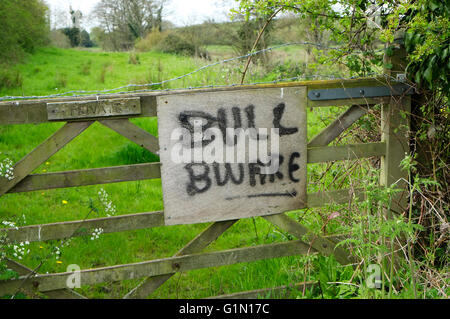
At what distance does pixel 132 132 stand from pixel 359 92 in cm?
176

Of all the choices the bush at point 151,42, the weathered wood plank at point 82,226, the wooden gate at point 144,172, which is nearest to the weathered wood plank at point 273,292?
the wooden gate at point 144,172

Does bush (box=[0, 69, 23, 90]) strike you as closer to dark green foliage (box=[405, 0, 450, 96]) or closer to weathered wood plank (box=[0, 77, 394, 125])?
weathered wood plank (box=[0, 77, 394, 125])

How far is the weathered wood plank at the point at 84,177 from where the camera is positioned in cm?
290

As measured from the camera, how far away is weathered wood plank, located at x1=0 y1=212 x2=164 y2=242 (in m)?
2.97

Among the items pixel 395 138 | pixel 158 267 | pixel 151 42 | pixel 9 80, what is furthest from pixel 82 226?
pixel 151 42

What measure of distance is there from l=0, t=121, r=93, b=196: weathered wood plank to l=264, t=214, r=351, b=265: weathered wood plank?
1582mm

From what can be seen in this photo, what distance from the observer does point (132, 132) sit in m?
2.93

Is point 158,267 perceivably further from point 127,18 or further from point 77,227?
point 127,18

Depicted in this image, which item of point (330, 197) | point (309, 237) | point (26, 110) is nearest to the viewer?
point (26, 110)

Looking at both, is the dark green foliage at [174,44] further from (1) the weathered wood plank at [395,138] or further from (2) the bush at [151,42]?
(1) the weathered wood plank at [395,138]

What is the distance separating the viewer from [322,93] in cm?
314

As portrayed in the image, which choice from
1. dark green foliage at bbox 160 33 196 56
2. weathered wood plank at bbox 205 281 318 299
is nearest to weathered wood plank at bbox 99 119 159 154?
weathered wood plank at bbox 205 281 318 299

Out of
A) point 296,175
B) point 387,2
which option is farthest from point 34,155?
point 387,2
